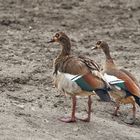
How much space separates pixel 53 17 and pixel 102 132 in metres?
7.71

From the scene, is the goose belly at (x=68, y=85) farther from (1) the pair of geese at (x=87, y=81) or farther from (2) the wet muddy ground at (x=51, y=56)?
(2) the wet muddy ground at (x=51, y=56)

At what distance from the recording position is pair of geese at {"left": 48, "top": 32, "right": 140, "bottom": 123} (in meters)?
8.56

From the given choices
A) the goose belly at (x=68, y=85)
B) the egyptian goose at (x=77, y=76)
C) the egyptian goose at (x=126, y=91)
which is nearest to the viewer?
the egyptian goose at (x=77, y=76)

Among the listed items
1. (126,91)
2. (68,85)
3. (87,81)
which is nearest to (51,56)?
(126,91)

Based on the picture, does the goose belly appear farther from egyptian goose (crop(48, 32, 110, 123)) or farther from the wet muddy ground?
the wet muddy ground

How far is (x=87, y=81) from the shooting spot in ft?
28.1

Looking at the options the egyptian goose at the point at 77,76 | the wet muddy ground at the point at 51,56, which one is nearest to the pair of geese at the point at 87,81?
the egyptian goose at the point at 77,76

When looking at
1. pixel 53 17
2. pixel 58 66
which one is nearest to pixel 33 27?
pixel 53 17

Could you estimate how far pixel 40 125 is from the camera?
334 inches

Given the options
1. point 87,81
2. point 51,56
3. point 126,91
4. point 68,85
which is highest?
point 87,81

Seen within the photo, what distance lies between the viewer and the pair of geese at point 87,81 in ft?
28.1

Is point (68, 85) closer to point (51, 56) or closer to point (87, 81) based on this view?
point (87, 81)

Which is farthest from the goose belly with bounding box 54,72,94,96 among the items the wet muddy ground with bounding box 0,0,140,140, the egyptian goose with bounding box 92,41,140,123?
the egyptian goose with bounding box 92,41,140,123

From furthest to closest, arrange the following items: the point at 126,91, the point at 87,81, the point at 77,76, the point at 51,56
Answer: the point at 51,56 < the point at 126,91 < the point at 77,76 < the point at 87,81
